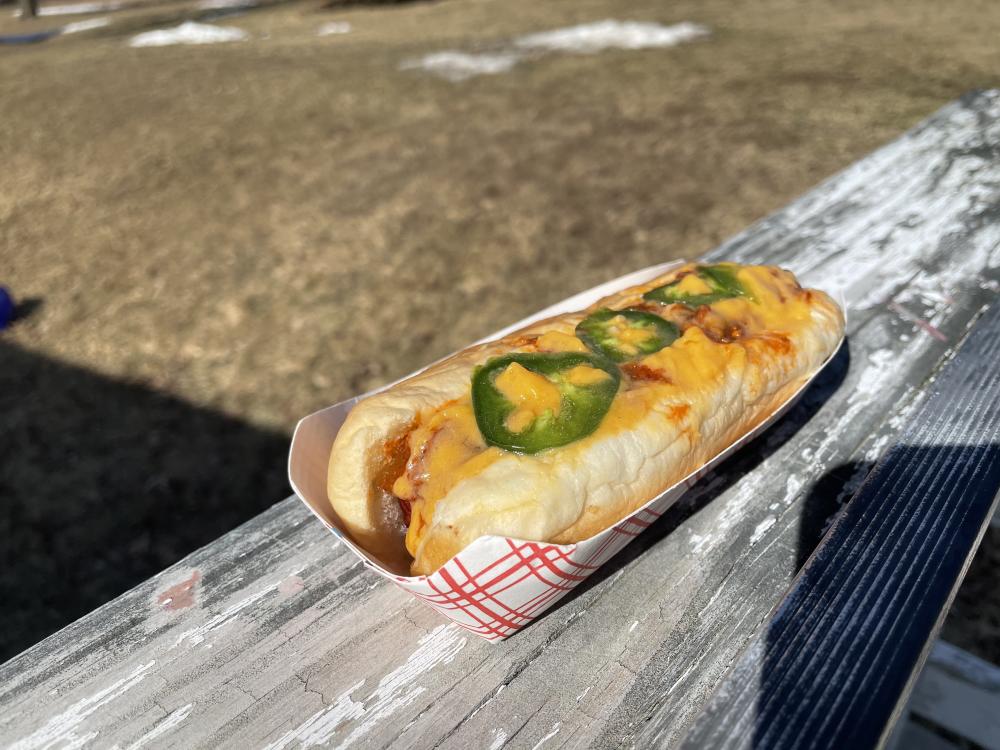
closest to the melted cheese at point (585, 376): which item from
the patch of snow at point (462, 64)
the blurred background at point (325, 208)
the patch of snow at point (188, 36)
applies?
the blurred background at point (325, 208)

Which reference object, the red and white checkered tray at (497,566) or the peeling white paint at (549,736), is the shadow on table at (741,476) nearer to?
the red and white checkered tray at (497,566)

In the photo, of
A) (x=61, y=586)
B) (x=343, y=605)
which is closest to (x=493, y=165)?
(x=61, y=586)

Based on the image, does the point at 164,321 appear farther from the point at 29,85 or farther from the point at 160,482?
the point at 29,85

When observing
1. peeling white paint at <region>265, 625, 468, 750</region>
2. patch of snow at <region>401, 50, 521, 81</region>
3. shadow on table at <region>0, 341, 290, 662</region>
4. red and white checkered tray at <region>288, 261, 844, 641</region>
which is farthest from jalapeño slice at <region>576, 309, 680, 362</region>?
patch of snow at <region>401, 50, 521, 81</region>

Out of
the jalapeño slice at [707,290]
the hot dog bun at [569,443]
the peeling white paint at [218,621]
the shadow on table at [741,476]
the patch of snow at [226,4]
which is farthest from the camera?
the patch of snow at [226,4]

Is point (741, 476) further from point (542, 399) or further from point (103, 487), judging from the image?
point (103, 487)

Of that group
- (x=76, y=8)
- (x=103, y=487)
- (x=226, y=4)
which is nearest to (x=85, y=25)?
(x=226, y=4)
